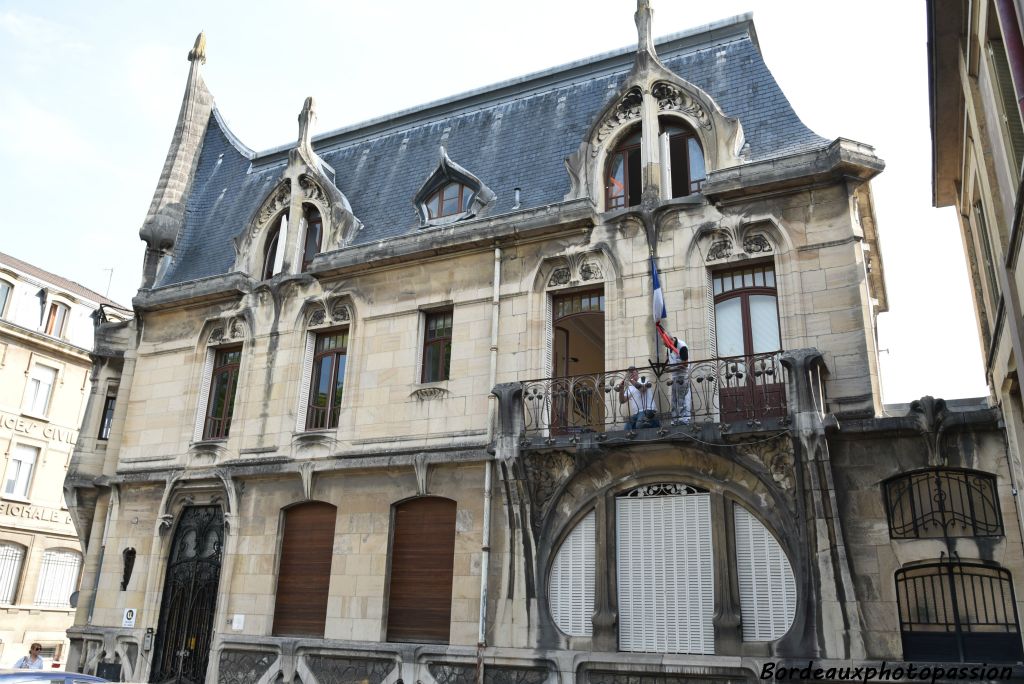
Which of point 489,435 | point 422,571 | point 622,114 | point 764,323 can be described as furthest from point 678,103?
point 422,571

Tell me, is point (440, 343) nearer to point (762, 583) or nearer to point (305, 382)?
point (305, 382)

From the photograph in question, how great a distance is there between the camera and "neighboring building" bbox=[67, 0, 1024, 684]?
11.3 meters

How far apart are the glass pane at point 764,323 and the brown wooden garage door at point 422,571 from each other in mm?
6129

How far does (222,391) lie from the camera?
1791 centimetres

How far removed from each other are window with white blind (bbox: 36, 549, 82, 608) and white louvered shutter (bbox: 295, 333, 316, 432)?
18.1m

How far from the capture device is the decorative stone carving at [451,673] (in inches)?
512

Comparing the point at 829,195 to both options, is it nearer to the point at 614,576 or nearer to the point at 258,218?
the point at 614,576

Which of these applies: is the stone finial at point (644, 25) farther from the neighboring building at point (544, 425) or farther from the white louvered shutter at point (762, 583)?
the white louvered shutter at point (762, 583)

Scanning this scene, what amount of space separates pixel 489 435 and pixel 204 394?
7682mm

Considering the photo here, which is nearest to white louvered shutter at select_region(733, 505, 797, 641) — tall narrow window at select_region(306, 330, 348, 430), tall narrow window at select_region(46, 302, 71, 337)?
tall narrow window at select_region(306, 330, 348, 430)

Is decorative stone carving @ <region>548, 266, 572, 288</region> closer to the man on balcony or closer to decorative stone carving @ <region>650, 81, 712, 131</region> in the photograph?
the man on balcony

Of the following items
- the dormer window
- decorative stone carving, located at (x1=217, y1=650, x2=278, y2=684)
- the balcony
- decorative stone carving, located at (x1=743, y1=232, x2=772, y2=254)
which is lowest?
decorative stone carving, located at (x1=217, y1=650, x2=278, y2=684)

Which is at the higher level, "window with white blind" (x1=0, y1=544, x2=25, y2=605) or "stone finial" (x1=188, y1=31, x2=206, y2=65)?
"stone finial" (x1=188, y1=31, x2=206, y2=65)

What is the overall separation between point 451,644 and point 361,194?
1060 centimetres
